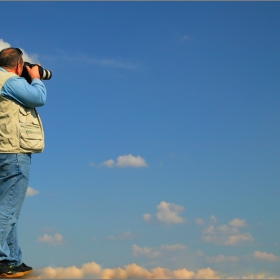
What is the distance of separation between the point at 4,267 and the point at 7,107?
1866mm

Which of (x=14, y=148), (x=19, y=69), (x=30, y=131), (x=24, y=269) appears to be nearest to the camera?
(x=14, y=148)

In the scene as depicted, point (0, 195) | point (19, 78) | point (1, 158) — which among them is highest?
point (19, 78)

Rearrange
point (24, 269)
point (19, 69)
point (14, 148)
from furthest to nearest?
1. point (19, 69)
2. point (24, 269)
3. point (14, 148)

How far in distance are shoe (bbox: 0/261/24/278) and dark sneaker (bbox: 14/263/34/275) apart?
0.04 metres

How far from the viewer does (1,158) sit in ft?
16.0

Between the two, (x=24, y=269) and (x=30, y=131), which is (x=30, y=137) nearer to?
(x=30, y=131)

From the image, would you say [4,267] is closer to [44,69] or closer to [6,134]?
[6,134]

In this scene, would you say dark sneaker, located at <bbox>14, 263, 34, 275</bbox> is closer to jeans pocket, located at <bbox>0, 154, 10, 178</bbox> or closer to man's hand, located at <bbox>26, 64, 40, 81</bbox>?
jeans pocket, located at <bbox>0, 154, 10, 178</bbox>

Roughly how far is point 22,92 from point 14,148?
0.66m

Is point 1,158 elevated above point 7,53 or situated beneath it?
situated beneath

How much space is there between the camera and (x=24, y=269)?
5.08 metres

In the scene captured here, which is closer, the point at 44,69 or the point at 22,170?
the point at 22,170

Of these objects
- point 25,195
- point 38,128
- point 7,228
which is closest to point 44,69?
point 38,128

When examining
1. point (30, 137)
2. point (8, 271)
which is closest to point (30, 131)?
point (30, 137)
